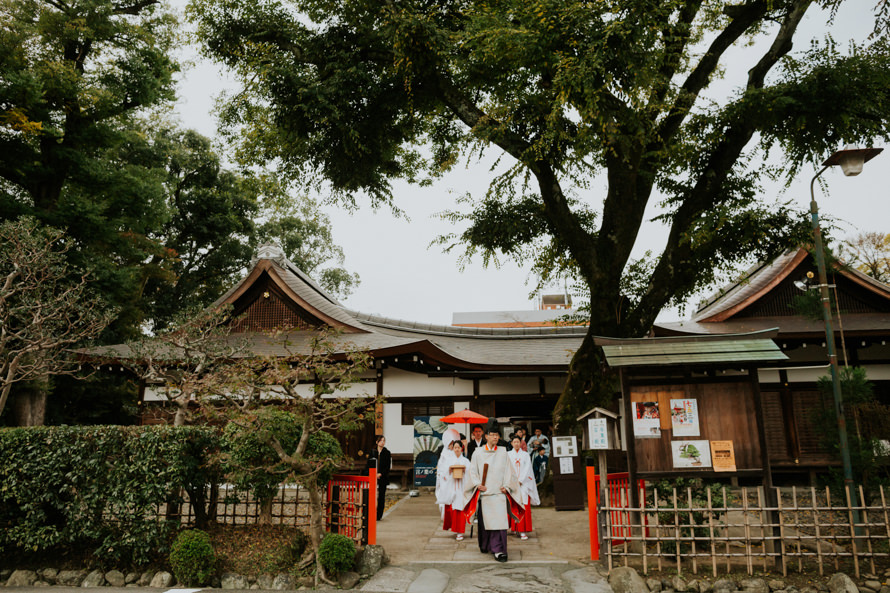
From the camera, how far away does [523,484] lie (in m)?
9.84

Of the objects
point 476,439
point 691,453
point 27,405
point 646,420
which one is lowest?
point 691,453

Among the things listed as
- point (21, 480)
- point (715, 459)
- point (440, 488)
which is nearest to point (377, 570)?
point (440, 488)

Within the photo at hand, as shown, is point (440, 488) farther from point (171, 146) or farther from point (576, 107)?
point (171, 146)

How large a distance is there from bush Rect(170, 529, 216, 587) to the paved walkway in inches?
78.5

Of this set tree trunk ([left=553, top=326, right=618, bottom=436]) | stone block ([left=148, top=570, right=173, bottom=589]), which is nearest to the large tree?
tree trunk ([left=553, top=326, right=618, bottom=436])

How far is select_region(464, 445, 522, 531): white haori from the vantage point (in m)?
7.70

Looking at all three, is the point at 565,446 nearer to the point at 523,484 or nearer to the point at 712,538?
the point at 523,484

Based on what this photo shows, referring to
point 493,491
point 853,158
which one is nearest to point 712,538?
point 493,491

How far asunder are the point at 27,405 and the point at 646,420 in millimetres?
15419

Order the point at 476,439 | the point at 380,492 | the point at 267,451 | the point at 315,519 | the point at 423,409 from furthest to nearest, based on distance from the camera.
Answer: the point at 423,409
the point at 476,439
the point at 380,492
the point at 267,451
the point at 315,519

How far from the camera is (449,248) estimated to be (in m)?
13.5

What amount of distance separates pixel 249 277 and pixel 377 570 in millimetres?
11289

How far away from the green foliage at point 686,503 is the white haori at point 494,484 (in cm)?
184

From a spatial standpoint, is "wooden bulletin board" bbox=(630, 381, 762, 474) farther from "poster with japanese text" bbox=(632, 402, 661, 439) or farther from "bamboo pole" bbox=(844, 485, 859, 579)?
"bamboo pole" bbox=(844, 485, 859, 579)
